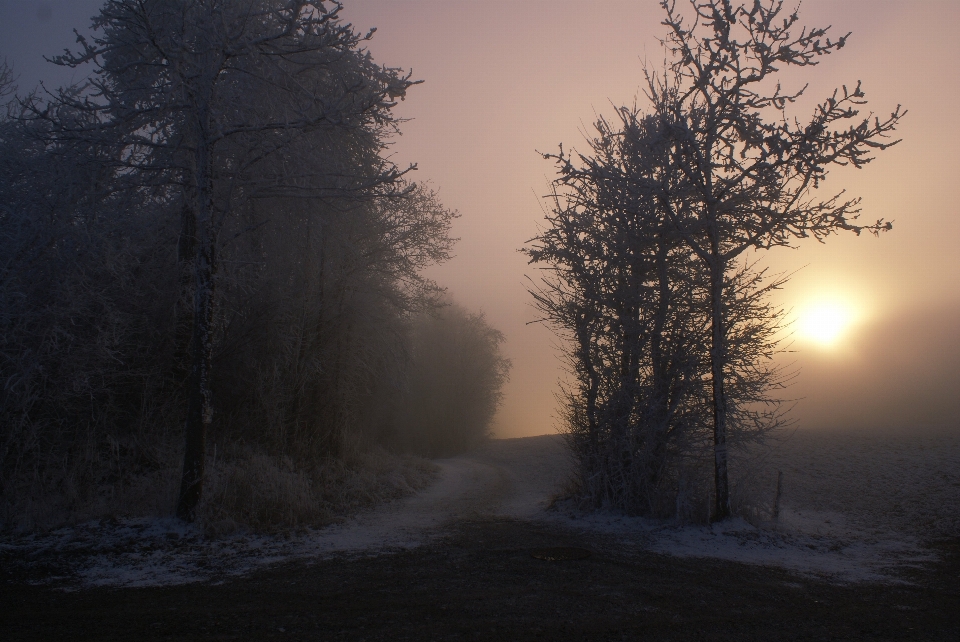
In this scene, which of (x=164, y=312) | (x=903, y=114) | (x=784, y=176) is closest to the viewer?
(x=903, y=114)

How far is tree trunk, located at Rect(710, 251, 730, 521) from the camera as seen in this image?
8.30 m

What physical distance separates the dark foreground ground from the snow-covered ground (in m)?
0.59

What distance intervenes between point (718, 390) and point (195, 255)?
976 cm

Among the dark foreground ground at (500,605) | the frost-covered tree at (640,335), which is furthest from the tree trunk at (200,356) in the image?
the frost-covered tree at (640,335)

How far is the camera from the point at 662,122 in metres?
8.46

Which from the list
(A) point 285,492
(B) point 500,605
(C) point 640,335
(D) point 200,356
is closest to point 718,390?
(C) point 640,335

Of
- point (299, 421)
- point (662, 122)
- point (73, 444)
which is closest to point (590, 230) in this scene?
point (662, 122)

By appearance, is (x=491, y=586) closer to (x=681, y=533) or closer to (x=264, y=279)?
(x=681, y=533)

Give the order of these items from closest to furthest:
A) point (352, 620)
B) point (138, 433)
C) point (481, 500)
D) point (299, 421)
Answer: point (352, 620) → point (138, 433) → point (481, 500) → point (299, 421)

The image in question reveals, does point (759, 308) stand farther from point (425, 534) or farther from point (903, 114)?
point (425, 534)

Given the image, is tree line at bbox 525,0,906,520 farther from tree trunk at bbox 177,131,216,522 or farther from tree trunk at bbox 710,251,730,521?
tree trunk at bbox 177,131,216,522

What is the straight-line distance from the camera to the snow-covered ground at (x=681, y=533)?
6.43 meters

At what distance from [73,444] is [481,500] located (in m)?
8.25

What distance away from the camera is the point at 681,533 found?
7.99m
